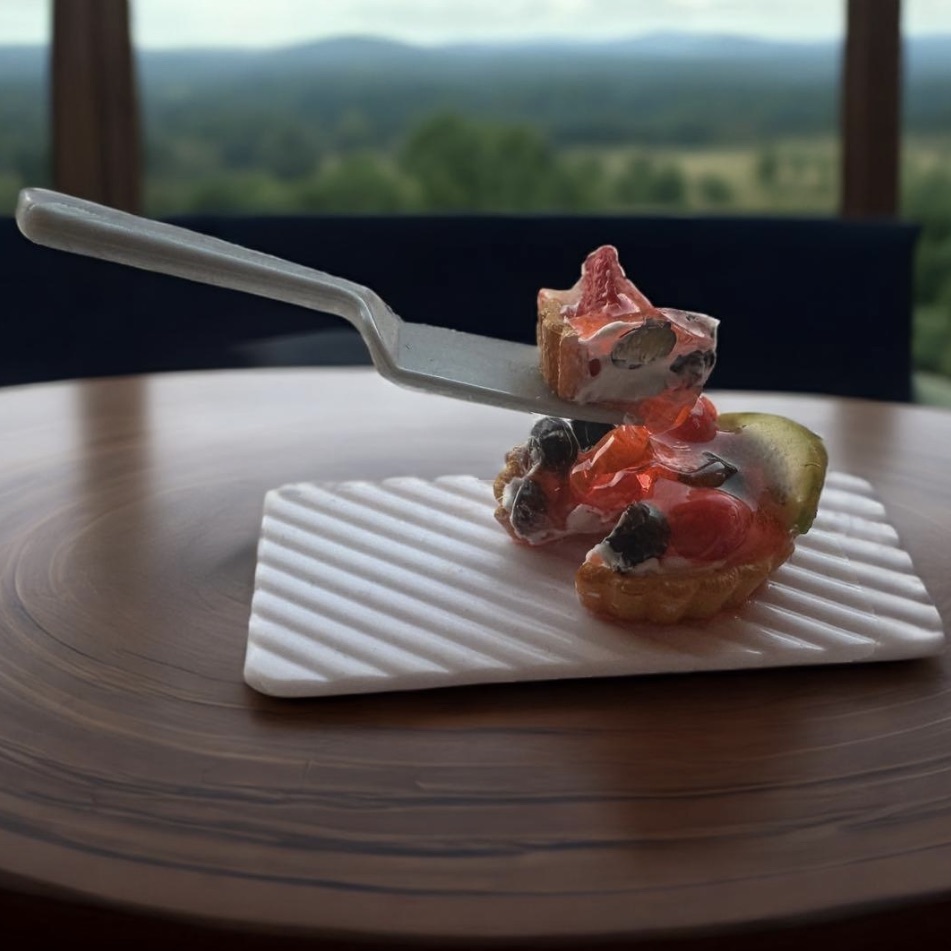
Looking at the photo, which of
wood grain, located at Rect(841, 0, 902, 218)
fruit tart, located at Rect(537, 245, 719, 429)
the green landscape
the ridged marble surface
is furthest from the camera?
the green landscape

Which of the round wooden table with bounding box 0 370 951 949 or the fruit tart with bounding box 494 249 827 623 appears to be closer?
the round wooden table with bounding box 0 370 951 949

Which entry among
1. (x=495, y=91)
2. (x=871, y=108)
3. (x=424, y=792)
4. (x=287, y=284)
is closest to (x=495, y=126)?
(x=495, y=91)

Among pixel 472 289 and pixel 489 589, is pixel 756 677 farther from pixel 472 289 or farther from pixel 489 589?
pixel 472 289

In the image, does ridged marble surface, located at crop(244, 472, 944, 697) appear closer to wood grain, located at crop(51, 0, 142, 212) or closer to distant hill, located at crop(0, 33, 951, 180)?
wood grain, located at crop(51, 0, 142, 212)

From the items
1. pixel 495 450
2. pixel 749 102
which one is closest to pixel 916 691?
pixel 495 450

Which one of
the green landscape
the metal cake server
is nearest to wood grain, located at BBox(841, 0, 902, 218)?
the green landscape

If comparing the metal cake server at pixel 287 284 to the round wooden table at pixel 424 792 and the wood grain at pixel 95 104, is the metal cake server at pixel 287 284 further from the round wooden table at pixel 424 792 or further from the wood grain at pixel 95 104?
the wood grain at pixel 95 104

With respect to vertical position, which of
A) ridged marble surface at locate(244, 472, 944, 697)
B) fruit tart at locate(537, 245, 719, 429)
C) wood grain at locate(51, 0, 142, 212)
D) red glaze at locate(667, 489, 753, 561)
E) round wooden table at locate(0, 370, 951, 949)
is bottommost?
round wooden table at locate(0, 370, 951, 949)
